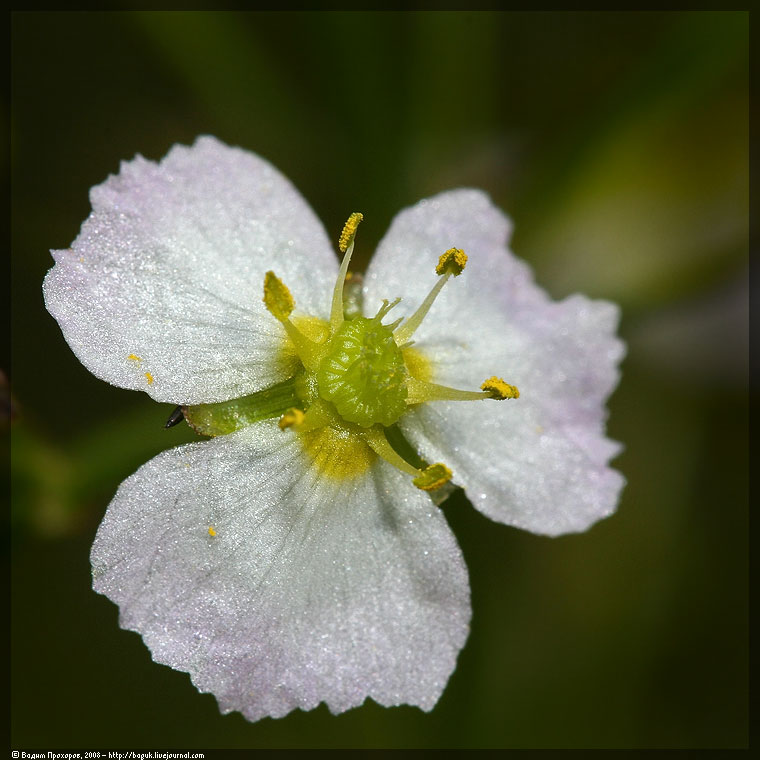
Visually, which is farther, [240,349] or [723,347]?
[723,347]

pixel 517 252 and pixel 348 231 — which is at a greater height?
pixel 517 252

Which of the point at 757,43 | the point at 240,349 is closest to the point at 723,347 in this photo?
the point at 757,43

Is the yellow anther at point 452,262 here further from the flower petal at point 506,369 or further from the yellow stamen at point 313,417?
the yellow stamen at point 313,417

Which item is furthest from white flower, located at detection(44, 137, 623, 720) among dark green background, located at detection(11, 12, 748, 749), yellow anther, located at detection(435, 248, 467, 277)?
dark green background, located at detection(11, 12, 748, 749)

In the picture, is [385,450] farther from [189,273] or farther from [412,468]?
[189,273]

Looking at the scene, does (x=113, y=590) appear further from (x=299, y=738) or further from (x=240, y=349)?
(x=299, y=738)

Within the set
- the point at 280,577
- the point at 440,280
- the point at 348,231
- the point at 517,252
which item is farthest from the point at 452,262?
the point at 517,252
